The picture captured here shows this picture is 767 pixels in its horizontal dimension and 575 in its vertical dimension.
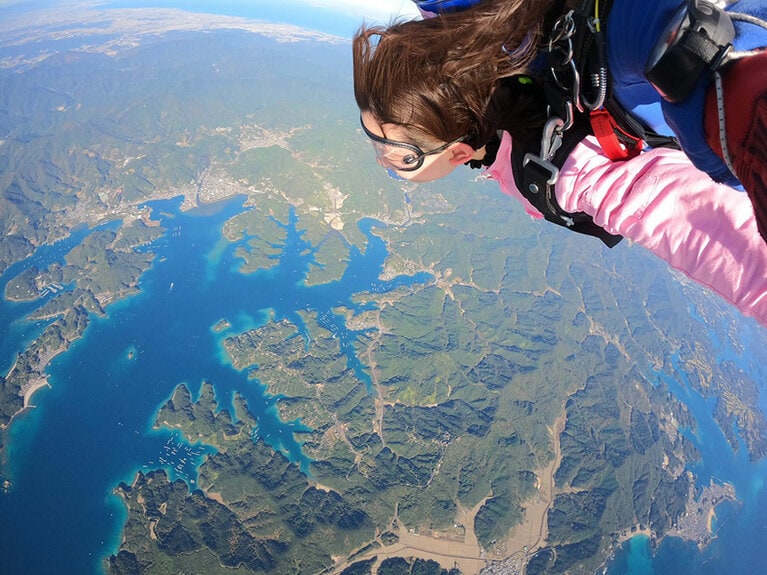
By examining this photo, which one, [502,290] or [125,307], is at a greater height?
[125,307]

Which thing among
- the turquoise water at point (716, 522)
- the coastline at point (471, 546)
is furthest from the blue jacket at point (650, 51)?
the turquoise water at point (716, 522)

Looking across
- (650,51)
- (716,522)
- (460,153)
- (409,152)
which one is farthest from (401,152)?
(716,522)

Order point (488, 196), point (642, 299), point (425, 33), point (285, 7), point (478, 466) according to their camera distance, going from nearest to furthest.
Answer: point (425, 33) < point (478, 466) < point (642, 299) < point (488, 196) < point (285, 7)

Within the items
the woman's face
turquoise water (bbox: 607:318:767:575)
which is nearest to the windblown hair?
the woman's face

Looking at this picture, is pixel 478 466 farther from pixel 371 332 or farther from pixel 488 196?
pixel 488 196

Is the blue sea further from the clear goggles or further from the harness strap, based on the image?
the harness strap

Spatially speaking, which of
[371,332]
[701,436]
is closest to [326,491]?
[371,332]

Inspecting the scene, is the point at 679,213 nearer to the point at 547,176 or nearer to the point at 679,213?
the point at 679,213

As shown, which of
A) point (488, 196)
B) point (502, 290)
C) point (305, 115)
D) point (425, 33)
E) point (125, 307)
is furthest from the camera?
point (305, 115)
